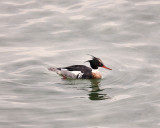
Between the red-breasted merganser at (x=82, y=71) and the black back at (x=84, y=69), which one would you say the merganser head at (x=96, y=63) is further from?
the black back at (x=84, y=69)

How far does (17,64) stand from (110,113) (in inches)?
214

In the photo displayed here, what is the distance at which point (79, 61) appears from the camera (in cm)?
2098

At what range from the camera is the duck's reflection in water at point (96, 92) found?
17.7 metres

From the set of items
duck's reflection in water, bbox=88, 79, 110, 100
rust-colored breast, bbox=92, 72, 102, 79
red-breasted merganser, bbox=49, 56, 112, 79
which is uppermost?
red-breasted merganser, bbox=49, 56, 112, 79

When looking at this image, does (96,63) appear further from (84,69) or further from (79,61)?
(79,61)

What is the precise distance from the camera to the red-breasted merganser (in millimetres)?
19625

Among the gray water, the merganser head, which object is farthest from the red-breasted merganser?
the gray water

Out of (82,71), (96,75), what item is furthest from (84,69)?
(96,75)

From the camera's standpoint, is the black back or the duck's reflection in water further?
the black back

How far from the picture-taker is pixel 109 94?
17.8 metres

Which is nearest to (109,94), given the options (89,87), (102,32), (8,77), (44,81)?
(89,87)

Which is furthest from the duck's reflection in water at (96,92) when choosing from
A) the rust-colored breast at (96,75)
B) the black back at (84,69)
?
the black back at (84,69)

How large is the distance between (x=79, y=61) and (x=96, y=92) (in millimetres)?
2947

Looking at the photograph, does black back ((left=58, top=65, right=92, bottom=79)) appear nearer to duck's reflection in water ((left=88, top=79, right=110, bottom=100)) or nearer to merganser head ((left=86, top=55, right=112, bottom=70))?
merganser head ((left=86, top=55, right=112, bottom=70))
